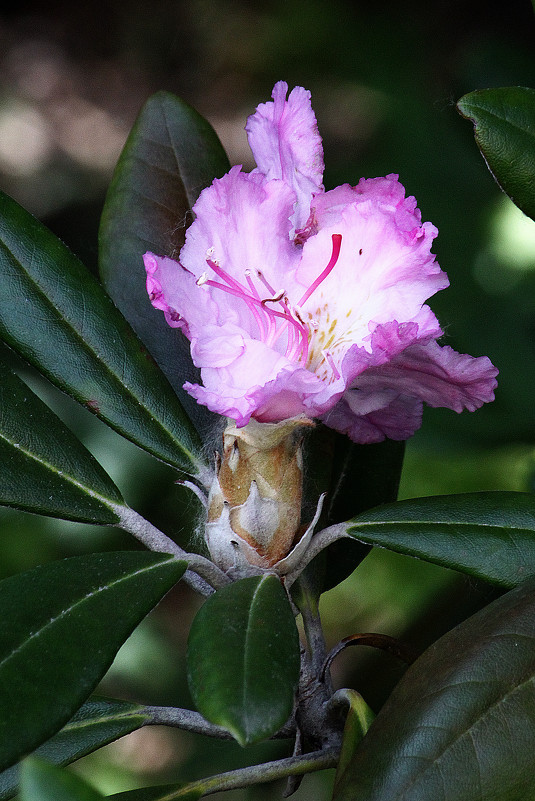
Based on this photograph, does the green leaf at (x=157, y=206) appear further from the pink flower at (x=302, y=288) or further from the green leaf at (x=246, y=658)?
the green leaf at (x=246, y=658)

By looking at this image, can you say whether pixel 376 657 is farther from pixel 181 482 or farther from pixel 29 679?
pixel 29 679

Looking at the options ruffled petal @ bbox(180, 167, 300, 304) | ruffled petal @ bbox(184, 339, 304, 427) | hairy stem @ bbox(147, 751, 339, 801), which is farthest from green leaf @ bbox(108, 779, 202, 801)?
ruffled petal @ bbox(180, 167, 300, 304)

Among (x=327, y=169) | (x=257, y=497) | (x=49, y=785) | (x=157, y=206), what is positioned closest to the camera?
(x=49, y=785)

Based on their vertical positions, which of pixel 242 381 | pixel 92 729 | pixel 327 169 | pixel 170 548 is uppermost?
pixel 242 381

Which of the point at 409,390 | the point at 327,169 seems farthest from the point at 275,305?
the point at 327,169

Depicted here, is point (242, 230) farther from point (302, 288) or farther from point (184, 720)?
point (184, 720)

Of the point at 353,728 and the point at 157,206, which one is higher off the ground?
the point at 157,206

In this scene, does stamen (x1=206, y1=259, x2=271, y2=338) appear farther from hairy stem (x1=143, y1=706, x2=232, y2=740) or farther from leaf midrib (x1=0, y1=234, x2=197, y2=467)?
hairy stem (x1=143, y1=706, x2=232, y2=740)
